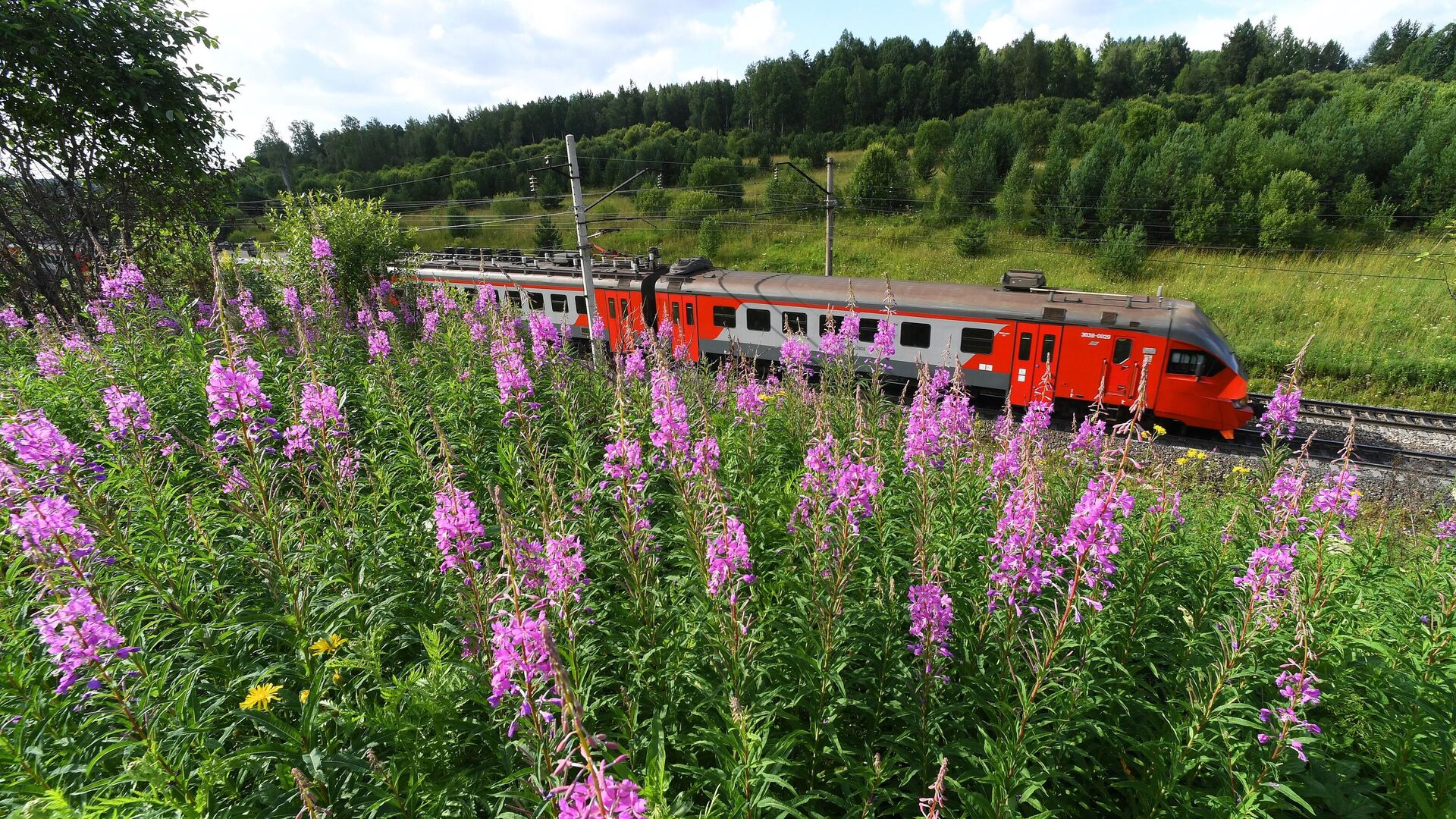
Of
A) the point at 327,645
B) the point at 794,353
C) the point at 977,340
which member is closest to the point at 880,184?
the point at 977,340

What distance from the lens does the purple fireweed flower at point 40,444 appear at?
116 inches

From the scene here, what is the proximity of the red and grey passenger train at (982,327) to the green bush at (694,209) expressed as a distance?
21.8 metres

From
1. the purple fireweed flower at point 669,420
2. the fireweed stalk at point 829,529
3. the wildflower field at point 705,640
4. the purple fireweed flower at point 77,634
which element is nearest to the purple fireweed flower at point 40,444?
the wildflower field at point 705,640

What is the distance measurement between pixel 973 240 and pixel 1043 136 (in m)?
19.0

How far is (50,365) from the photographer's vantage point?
556cm

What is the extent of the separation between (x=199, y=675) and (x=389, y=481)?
Answer: 175cm

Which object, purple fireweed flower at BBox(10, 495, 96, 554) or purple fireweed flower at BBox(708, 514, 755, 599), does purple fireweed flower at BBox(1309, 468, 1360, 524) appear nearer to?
purple fireweed flower at BBox(708, 514, 755, 599)

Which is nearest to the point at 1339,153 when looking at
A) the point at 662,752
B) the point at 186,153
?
the point at 662,752

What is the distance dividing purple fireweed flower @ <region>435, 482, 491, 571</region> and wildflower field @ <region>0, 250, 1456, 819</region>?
0.02 metres

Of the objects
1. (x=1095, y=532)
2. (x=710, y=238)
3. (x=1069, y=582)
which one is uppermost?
(x=710, y=238)

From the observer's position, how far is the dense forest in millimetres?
25312

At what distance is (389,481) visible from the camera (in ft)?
14.6

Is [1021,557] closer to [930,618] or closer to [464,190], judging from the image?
[930,618]

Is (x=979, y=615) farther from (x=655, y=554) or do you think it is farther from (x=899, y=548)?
(x=655, y=554)
